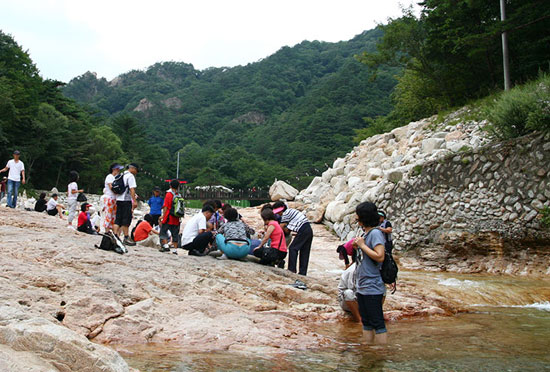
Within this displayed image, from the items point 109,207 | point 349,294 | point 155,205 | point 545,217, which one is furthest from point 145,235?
point 545,217

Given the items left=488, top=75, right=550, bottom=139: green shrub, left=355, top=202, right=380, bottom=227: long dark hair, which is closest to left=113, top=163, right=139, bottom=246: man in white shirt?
left=355, top=202, right=380, bottom=227: long dark hair

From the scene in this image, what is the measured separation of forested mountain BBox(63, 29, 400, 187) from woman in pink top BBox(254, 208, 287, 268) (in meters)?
35.0

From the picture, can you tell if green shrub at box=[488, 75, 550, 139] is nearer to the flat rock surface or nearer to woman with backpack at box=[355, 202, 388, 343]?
the flat rock surface

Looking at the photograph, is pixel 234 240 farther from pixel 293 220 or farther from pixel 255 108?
pixel 255 108

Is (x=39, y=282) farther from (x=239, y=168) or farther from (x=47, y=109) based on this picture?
(x=239, y=168)

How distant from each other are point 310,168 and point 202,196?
22240 millimetres

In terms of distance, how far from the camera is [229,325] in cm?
517

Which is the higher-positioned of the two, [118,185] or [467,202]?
[118,185]

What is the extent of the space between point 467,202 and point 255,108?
81.2 metres

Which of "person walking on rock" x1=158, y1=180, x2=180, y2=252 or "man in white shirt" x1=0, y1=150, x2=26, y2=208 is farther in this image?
"man in white shirt" x1=0, y1=150, x2=26, y2=208

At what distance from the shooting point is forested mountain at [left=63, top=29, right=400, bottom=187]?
6144 cm

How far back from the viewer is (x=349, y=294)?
6.22m

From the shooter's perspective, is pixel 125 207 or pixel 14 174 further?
pixel 14 174

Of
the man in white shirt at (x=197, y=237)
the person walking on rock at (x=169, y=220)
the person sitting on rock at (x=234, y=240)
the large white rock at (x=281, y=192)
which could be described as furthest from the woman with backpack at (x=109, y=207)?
the large white rock at (x=281, y=192)
